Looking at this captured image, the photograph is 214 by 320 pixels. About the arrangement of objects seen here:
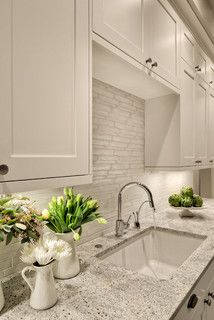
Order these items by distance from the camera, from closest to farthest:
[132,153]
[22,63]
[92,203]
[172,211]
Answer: [22,63]
[92,203]
[132,153]
[172,211]

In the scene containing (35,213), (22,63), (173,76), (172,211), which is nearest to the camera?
(22,63)

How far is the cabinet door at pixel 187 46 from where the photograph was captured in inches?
72.4

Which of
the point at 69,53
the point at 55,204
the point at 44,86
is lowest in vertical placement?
the point at 55,204

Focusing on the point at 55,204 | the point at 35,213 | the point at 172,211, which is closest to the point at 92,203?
the point at 55,204

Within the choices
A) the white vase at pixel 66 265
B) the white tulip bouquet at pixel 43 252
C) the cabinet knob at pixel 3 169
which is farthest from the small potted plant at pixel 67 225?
the cabinet knob at pixel 3 169

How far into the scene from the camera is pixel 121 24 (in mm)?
1131

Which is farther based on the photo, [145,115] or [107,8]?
[145,115]

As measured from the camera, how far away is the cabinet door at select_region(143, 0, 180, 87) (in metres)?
1.36

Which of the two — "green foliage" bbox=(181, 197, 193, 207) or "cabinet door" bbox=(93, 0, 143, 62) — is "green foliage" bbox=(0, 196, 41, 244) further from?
"green foliage" bbox=(181, 197, 193, 207)

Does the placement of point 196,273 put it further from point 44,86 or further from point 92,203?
point 44,86

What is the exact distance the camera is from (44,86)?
2.51ft

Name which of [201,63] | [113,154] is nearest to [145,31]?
[113,154]

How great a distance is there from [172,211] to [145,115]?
90 centimetres

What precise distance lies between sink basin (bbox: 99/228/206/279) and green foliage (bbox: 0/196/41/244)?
75 cm
